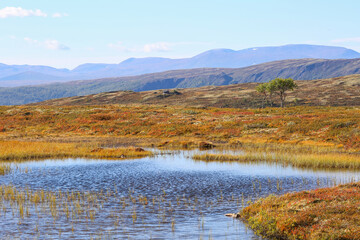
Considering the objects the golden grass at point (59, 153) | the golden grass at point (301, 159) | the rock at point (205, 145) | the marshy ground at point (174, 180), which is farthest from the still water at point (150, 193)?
the rock at point (205, 145)

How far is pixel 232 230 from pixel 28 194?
12.9 m

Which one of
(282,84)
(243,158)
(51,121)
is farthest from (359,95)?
(243,158)

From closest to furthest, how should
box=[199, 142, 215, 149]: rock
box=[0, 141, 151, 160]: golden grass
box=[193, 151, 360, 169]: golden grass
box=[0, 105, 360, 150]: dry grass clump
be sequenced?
box=[193, 151, 360, 169]: golden grass, box=[0, 141, 151, 160]: golden grass, box=[199, 142, 215, 149]: rock, box=[0, 105, 360, 150]: dry grass clump

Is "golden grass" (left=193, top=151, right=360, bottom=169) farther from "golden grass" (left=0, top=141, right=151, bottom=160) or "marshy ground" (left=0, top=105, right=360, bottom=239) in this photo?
"golden grass" (left=0, top=141, right=151, bottom=160)

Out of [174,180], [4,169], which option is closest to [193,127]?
[4,169]

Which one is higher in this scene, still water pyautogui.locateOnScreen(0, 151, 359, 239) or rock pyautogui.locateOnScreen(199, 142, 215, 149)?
still water pyautogui.locateOnScreen(0, 151, 359, 239)

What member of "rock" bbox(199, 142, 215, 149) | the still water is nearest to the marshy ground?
the still water

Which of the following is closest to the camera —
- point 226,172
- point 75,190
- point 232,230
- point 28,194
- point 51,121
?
point 232,230

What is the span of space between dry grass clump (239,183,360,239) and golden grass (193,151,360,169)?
575 inches

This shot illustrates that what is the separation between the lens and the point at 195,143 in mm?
53875

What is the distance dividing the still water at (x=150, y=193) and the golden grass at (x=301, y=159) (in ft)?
6.40

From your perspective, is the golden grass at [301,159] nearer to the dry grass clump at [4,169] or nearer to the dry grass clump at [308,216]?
the dry grass clump at [308,216]

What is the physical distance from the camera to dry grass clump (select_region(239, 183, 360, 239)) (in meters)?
15.3

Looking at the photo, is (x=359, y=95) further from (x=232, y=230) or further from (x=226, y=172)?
(x=232, y=230)
